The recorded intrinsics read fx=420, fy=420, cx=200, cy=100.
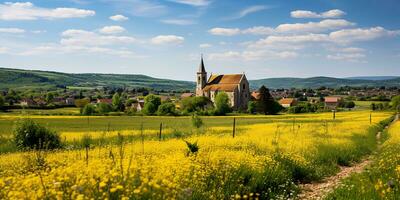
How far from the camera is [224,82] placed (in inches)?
5443

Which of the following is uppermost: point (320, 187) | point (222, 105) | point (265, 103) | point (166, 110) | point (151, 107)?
point (320, 187)

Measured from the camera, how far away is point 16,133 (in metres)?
22.0

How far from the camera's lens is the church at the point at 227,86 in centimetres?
13075

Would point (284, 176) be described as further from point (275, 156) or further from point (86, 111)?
point (86, 111)

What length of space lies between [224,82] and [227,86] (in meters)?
4.43

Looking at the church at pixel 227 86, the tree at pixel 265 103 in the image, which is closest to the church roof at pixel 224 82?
the church at pixel 227 86

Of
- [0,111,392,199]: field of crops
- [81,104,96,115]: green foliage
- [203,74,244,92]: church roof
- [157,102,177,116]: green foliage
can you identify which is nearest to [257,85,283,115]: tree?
[203,74,244,92]: church roof

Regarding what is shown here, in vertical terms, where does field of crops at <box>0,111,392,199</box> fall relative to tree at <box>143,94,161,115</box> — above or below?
above

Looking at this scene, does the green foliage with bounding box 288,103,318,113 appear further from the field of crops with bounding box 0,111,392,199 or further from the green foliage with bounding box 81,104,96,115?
the field of crops with bounding box 0,111,392,199

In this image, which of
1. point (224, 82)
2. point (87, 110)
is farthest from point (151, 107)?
point (224, 82)

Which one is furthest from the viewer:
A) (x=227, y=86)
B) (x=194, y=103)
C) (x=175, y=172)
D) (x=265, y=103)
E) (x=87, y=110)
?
(x=227, y=86)

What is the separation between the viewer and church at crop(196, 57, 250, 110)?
131 metres

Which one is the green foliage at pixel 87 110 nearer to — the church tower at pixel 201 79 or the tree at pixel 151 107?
the tree at pixel 151 107

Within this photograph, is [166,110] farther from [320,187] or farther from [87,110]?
[320,187]
